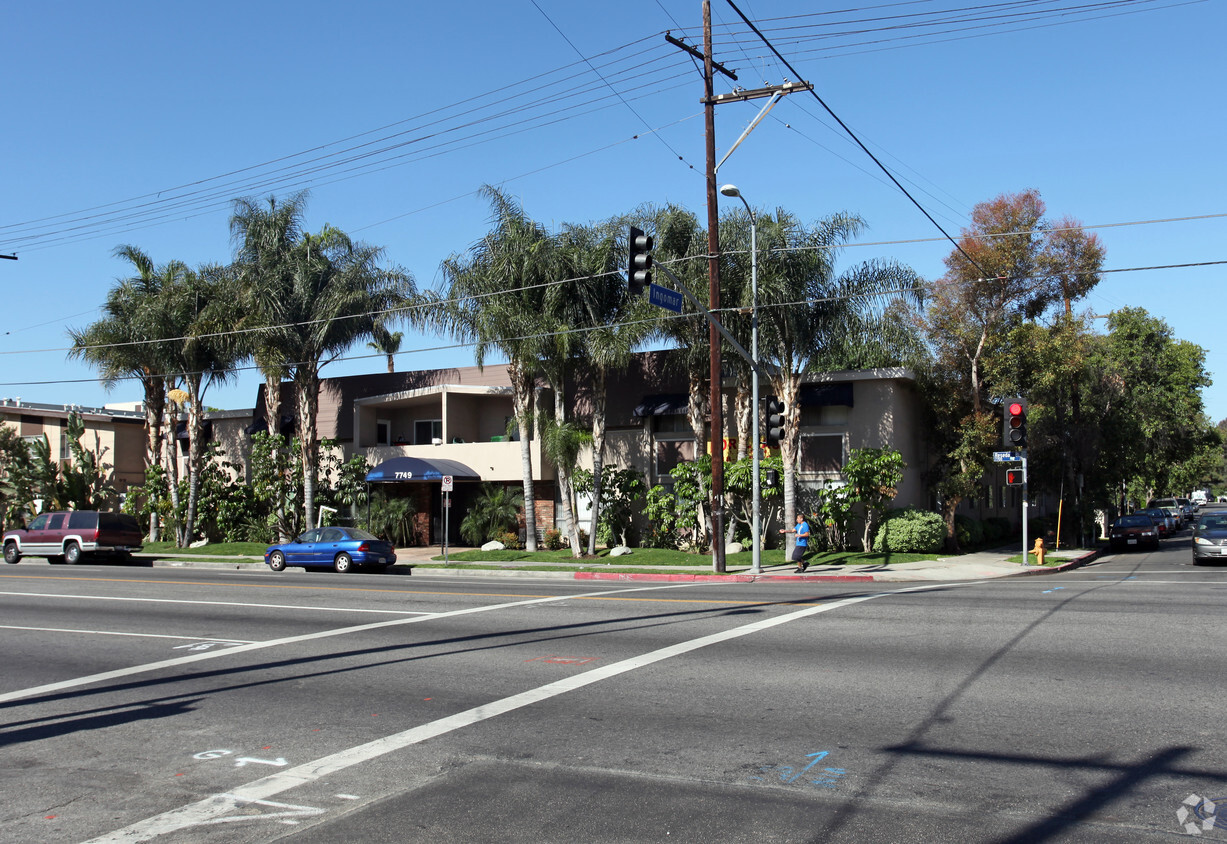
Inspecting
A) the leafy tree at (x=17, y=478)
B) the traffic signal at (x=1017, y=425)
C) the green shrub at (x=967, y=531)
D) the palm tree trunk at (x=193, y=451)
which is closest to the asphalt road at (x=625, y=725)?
the traffic signal at (x=1017, y=425)

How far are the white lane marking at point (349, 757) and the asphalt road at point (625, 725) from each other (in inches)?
1.1

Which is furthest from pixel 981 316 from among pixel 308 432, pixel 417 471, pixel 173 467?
pixel 173 467

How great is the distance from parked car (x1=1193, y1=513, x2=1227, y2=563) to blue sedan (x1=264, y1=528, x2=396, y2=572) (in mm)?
22210

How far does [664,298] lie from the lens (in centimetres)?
1775

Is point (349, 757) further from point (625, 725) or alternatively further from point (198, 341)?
point (198, 341)

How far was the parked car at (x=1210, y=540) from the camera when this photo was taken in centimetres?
2588

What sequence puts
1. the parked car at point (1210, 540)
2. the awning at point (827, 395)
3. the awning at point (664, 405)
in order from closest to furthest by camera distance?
the parked car at point (1210, 540), the awning at point (827, 395), the awning at point (664, 405)

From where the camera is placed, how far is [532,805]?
5.79m

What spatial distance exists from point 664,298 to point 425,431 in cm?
2102

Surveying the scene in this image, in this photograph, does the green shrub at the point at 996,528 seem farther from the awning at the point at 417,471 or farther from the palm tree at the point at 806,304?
the awning at the point at 417,471

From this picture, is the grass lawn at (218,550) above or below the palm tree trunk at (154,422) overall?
below

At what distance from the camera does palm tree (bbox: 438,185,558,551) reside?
27031 millimetres

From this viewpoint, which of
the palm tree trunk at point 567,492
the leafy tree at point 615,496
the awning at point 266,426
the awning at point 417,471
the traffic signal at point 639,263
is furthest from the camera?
the awning at point 266,426

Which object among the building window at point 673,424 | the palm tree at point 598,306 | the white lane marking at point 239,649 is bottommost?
the white lane marking at point 239,649
